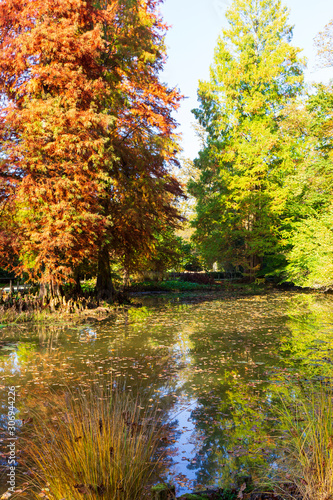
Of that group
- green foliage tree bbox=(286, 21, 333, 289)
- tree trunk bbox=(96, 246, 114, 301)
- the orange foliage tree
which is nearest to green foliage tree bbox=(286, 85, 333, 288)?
green foliage tree bbox=(286, 21, 333, 289)

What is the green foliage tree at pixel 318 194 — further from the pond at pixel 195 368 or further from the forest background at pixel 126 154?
the pond at pixel 195 368

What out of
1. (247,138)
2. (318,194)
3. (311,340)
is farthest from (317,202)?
(311,340)

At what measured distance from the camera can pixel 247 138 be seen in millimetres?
28203

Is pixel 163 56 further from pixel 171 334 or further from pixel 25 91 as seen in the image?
pixel 171 334

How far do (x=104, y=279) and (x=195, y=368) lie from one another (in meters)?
10.2

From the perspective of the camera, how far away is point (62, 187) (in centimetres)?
1244

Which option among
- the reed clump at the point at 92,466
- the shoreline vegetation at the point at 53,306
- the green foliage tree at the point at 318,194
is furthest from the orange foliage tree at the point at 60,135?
the reed clump at the point at 92,466

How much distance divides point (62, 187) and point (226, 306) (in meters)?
8.28

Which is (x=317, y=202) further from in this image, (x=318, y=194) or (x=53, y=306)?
(x=53, y=306)

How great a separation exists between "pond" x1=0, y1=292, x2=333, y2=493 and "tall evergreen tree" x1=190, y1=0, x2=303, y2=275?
44.3ft

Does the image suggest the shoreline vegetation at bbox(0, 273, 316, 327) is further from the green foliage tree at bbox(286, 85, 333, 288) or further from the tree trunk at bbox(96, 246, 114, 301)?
the green foliage tree at bbox(286, 85, 333, 288)

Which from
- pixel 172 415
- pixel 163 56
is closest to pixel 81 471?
pixel 172 415

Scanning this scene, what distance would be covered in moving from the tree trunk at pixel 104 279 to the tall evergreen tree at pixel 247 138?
38.0 ft

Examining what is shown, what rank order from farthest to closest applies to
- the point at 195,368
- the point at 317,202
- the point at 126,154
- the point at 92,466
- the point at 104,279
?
the point at 317,202, the point at 104,279, the point at 126,154, the point at 195,368, the point at 92,466
